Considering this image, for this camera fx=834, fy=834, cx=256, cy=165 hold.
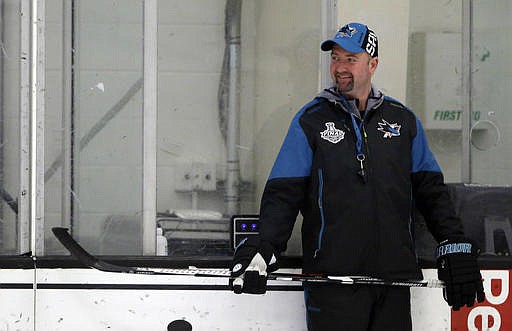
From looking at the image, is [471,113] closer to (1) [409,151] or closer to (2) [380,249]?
(1) [409,151]

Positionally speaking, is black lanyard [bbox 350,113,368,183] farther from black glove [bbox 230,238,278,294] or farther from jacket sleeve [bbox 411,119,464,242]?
black glove [bbox 230,238,278,294]

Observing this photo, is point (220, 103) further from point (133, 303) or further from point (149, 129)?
point (133, 303)

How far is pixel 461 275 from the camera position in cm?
321

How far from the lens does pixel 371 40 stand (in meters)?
3.36

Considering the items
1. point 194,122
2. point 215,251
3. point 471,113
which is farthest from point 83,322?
point 471,113

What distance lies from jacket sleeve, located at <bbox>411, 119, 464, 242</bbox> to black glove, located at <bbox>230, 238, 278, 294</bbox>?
2.16ft

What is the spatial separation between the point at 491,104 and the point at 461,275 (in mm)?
968

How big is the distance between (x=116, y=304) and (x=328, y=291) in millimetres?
917

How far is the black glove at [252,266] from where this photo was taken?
304 cm

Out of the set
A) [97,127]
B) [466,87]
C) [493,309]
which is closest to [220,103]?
[97,127]

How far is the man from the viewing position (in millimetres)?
3188

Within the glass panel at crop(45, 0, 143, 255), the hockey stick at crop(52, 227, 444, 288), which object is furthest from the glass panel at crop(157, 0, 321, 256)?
the hockey stick at crop(52, 227, 444, 288)

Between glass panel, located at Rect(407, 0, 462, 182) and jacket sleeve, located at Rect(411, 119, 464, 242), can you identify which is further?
glass panel, located at Rect(407, 0, 462, 182)

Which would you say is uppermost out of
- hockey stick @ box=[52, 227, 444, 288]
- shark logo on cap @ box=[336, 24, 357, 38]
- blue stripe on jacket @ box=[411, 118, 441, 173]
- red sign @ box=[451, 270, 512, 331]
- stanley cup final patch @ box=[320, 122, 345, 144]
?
shark logo on cap @ box=[336, 24, 357, 38]
